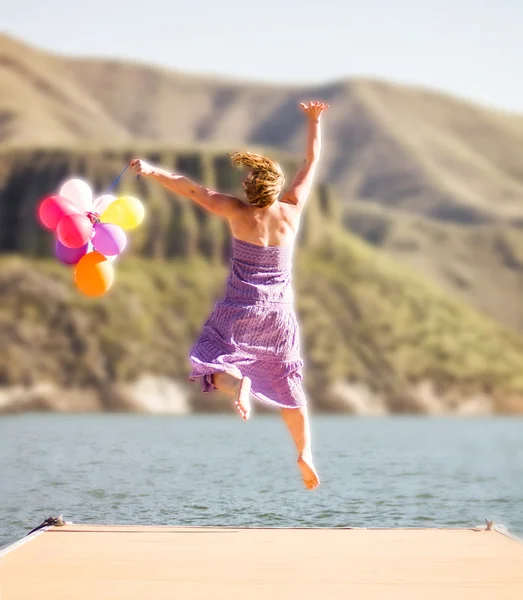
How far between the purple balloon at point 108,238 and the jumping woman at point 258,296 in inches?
72.6

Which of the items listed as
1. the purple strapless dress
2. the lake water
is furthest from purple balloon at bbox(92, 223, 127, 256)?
the lake water

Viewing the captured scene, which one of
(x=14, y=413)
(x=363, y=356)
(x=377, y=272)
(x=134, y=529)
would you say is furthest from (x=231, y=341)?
(x=377, y=272)

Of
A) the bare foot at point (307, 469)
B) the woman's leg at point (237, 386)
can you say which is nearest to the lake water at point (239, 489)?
the bare foot at point (307, 469)

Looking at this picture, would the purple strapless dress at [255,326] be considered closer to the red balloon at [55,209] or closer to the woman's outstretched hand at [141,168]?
the woman's outstretched hand at [141,168]

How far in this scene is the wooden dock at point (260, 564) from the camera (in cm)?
847

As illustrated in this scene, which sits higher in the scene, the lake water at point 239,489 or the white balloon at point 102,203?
the white balloon at point 102,203

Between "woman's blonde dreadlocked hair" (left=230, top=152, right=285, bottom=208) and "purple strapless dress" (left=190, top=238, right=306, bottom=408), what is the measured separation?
34 centimetres

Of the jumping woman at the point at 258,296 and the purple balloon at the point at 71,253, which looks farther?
the purple balloon at the point at 71,253

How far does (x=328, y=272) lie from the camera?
119 m

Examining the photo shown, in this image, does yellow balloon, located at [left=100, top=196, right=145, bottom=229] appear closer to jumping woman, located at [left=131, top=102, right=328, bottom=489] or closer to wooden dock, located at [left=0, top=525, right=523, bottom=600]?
jumping woman, located at [left=131, top=102, right=328, bottom=489]

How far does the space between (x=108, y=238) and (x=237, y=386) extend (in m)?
2.71

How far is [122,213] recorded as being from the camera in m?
12.7

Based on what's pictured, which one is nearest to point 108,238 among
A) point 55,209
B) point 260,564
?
point 55,209

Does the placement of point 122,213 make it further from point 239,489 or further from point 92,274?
point 239,489
